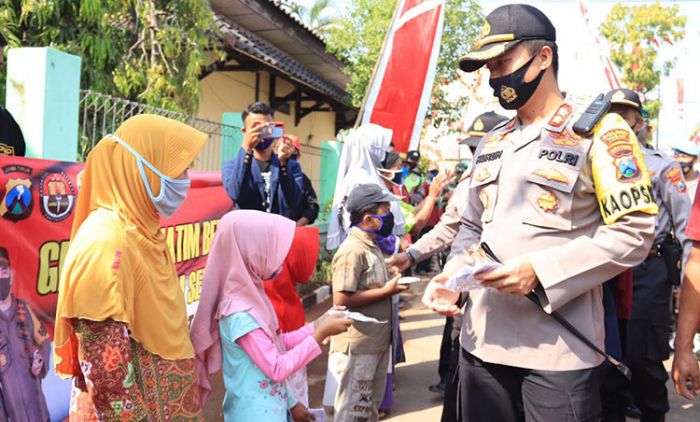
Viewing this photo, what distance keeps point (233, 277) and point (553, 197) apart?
1299 mm

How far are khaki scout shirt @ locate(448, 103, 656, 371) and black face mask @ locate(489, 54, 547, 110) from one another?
11 cm

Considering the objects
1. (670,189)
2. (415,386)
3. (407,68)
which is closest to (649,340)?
(670,189)

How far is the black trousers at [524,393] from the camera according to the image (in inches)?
73.6

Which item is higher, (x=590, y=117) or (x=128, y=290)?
(x=590, y=117)

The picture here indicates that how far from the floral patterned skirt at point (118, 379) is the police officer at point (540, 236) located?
1.03 m

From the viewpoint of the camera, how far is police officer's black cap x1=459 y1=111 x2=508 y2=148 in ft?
13.9

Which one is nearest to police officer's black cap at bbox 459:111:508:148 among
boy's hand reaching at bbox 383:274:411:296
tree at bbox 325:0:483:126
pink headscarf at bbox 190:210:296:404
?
boy's hand reaching at bbox 383:274:411:296

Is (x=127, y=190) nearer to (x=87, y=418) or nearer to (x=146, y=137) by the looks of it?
(x=146, y=137)

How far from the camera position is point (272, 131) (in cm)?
408

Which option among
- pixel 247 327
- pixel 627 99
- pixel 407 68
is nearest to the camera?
pixel 247 327

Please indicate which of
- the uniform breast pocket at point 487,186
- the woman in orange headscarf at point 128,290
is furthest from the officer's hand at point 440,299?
the woman in orange headscarf at point 128,290

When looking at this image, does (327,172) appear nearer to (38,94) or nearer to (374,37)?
(374,37)

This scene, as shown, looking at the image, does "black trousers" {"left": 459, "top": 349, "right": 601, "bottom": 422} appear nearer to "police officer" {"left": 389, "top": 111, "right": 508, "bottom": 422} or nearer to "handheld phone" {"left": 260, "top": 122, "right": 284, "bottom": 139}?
"police officer" {"left": 389, "top": 111, "right": 508, "bottom": 422}

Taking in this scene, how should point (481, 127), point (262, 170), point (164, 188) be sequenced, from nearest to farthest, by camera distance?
point (164, 188) < point (262, 170) < point (481, 127)
